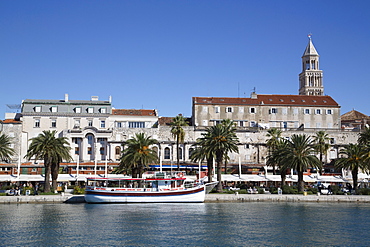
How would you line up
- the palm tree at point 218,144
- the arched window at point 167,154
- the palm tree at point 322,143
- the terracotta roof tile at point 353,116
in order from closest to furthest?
the palm tree at point 218,144 < the palm tree at point 322,143 < the arched window at point 167,154 < the terracotta roof tile at point 353,116

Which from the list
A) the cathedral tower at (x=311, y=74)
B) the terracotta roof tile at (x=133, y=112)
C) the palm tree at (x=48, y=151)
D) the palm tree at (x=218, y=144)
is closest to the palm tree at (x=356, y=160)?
the palm tree at (x=218, y=144)

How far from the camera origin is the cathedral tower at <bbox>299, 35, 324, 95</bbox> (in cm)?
13638

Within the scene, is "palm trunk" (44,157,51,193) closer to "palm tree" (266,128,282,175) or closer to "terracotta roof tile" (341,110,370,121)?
"palm tree" (266,128,282,175)

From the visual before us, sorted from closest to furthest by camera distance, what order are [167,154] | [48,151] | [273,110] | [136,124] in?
1. [48,151]
2. [167,154]
3. [136,124]
4. [273,110]

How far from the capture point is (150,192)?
64000 millimetres

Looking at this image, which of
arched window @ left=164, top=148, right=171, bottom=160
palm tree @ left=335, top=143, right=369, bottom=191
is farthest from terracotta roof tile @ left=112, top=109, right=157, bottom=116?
palm tree @ left=335, top=143, right=369, bottom=191

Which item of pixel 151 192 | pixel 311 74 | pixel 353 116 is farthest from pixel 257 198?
pixel 311 74

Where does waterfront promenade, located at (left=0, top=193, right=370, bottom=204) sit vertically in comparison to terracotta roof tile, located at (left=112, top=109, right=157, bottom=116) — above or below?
below

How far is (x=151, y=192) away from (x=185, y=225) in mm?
21254

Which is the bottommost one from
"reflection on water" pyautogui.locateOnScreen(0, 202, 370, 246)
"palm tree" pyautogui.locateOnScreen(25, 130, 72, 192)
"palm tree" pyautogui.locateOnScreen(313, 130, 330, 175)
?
"reflection on water" pyautogui.locateOnScreen(0, 202, 370, 246)

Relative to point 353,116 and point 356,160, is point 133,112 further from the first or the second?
point 353,116

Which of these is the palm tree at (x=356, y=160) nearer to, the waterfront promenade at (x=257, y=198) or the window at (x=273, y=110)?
the waterfront promenade at (x=257, y=198)

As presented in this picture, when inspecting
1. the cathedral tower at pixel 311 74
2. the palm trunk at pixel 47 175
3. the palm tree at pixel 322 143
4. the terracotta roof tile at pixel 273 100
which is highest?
the cathedral tower at pixel 311 74

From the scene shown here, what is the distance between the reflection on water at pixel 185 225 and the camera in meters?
36.3
